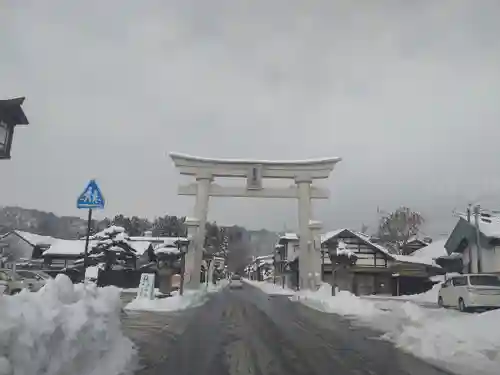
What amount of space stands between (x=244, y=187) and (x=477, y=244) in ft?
58.3

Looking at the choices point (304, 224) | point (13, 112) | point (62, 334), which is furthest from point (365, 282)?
point (62, 334)

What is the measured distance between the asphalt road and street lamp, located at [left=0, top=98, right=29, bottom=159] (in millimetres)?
6655

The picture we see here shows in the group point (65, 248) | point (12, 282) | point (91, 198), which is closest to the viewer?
point (91, 198)

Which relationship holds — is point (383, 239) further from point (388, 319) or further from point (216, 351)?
point (216, 351)

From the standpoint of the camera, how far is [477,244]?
31281 millimetres

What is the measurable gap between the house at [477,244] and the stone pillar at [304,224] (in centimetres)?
1132

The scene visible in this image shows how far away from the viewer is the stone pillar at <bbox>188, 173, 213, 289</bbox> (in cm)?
3781

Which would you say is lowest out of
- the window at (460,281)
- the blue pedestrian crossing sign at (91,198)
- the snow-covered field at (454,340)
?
the snow-covered field at (454,340)

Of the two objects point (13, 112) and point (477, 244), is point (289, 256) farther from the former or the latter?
point (13, 112)

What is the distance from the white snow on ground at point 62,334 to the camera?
473 cm

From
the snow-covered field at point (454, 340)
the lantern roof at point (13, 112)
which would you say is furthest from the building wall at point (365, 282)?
the lantern roof at point (13, 112)

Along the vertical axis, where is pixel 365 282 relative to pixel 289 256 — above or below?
below

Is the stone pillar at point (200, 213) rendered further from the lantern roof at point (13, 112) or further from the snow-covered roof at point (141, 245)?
the lantern roof at point (13, 112)

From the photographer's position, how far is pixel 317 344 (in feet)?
33.6
